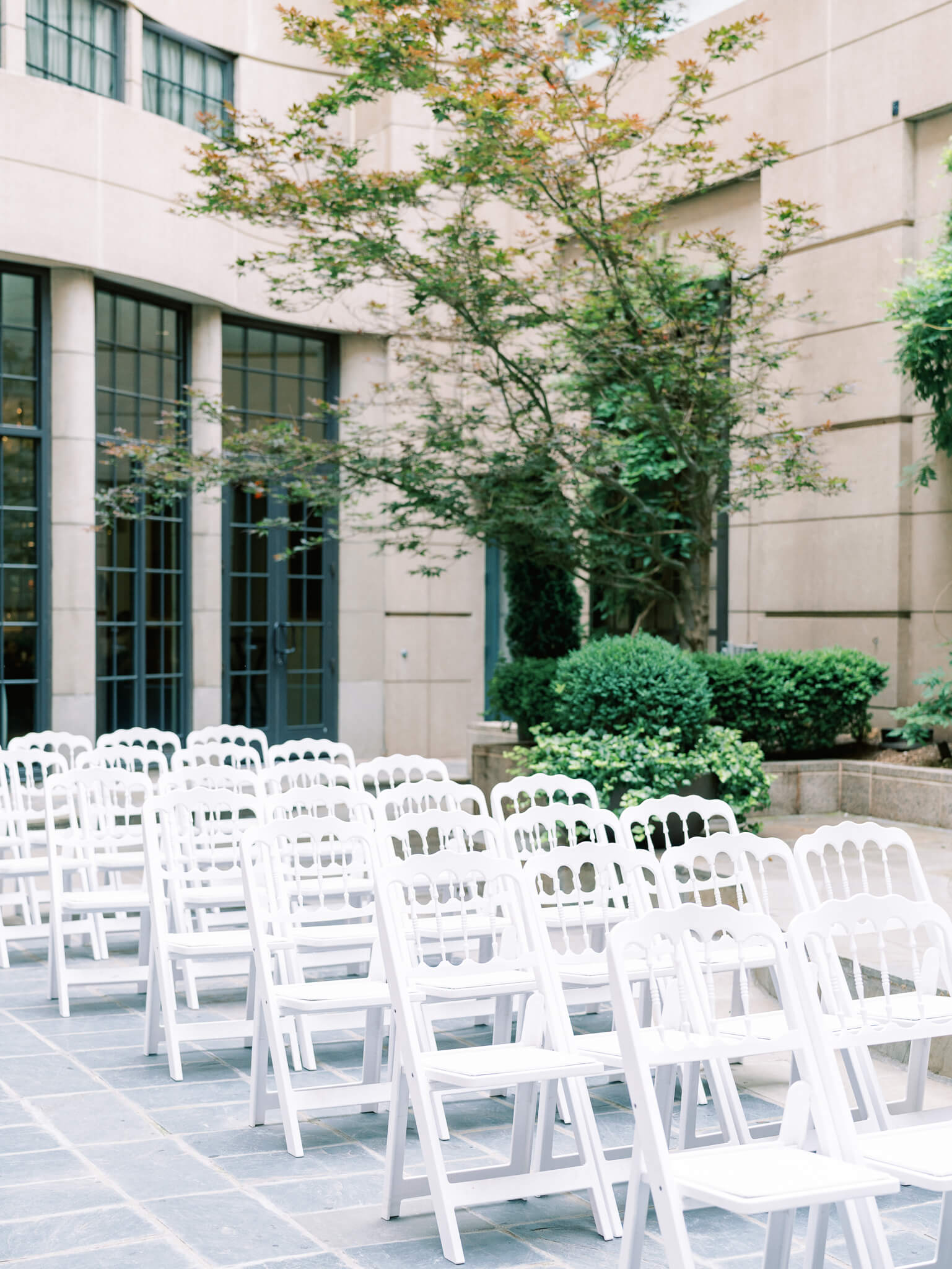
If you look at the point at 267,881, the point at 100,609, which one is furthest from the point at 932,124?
the point at 267,881

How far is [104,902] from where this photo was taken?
609 centimetres

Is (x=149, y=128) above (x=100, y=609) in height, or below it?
above

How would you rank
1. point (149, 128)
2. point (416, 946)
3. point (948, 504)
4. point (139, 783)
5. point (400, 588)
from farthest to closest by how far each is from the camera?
point (400, 588), point (149, 128), point (948, 504), point (139, 783), point (416, 946)

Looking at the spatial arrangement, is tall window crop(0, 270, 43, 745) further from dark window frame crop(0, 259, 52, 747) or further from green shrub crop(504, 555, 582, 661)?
green shrub crop(504, 555, 582, 661)

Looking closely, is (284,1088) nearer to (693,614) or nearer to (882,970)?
(882,970)

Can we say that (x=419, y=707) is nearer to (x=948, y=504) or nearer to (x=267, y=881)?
(x=948, y=504)

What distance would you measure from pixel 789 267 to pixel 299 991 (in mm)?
9729

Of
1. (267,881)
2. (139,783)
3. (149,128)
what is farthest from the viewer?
(149,128)

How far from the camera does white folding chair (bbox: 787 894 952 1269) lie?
3.01m

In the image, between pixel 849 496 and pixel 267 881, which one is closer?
pixel 267 881

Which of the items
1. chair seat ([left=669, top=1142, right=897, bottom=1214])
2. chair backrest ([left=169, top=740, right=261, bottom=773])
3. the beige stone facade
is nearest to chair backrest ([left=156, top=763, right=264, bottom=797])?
chair backrest ([left=169, top=740, right=261, bottom=773])

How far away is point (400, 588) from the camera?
587 inches

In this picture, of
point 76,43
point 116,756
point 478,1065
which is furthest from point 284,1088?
point 76,43

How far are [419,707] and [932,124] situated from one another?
7612 millimetres
